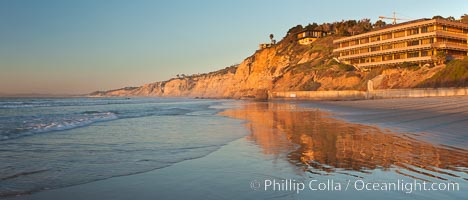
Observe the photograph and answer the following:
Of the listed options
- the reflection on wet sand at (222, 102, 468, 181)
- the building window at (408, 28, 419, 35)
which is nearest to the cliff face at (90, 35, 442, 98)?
the building window at (408, 28, 419, 35)

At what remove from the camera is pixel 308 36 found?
11031 cm

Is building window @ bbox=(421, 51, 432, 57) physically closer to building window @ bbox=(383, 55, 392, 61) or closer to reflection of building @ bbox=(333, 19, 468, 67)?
reflection of building @ bbox=(333, 19, 468, 67)

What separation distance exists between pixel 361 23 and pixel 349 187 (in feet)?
389

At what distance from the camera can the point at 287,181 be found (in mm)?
6582

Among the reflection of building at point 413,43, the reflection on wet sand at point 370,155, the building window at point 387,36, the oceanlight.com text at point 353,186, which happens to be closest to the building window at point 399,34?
the reflection of building at point 413,43

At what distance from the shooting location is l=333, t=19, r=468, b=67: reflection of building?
60.6m

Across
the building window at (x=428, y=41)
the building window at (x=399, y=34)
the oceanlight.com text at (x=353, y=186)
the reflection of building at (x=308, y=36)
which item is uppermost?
the reflection of building at (x=308, y=36)

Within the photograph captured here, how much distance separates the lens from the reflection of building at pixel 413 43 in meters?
60.6

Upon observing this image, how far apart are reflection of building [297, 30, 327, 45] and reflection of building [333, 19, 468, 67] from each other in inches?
1340

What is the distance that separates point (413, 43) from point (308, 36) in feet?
159

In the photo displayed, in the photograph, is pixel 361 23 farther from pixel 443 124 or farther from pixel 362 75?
pixel 443 124

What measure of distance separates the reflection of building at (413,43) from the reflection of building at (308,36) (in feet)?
112

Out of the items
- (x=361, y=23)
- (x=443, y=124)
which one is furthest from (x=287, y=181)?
(x=361, y=23)

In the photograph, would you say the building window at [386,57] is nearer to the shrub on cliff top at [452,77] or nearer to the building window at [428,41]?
the building window at [428,41]
